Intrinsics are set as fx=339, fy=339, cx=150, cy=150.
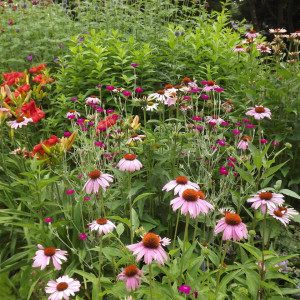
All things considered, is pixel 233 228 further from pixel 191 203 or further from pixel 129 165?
pixel 129 165

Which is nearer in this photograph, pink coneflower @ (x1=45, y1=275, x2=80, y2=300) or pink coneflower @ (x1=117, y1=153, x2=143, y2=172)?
pink coneflower @ (x1=45, y1=275, x2=80, y2=300)

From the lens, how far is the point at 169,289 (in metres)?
1.30

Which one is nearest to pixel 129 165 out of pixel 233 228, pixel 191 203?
pixel 191 203

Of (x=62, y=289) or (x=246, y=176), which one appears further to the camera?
(x=246, y=176)

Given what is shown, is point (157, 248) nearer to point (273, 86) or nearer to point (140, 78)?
point (273, 86)

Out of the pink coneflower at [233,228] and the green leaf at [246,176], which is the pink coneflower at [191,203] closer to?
the pink coneflower at [233,228]

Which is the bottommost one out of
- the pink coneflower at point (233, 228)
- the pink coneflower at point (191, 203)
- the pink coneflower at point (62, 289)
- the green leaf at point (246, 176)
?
the pink coneflower at point (62, 289)

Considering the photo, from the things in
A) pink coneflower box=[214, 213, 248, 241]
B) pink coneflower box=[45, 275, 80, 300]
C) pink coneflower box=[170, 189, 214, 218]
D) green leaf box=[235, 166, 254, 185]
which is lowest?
pink coneflower box=[45, 275, 80, 300]

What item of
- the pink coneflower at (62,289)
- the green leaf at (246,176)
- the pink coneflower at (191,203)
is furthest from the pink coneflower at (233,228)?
the pink coneflower at (62,289)

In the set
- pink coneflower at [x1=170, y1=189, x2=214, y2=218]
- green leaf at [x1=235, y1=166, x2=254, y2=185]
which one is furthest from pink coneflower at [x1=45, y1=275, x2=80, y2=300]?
green leaf at [x1=235, y1=166, x2=254, y2=185]

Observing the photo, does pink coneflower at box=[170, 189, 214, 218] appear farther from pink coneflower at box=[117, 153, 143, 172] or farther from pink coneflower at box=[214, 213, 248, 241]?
pink coneflower at box=[117, 153, 143, 172]

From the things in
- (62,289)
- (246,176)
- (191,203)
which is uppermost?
(191,203)

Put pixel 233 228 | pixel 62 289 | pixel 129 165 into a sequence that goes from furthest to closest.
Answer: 1. pixel 129 165
2. pixel 62 289
3. pixel 233 228

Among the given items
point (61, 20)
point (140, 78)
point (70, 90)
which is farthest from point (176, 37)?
point (61, 20)
